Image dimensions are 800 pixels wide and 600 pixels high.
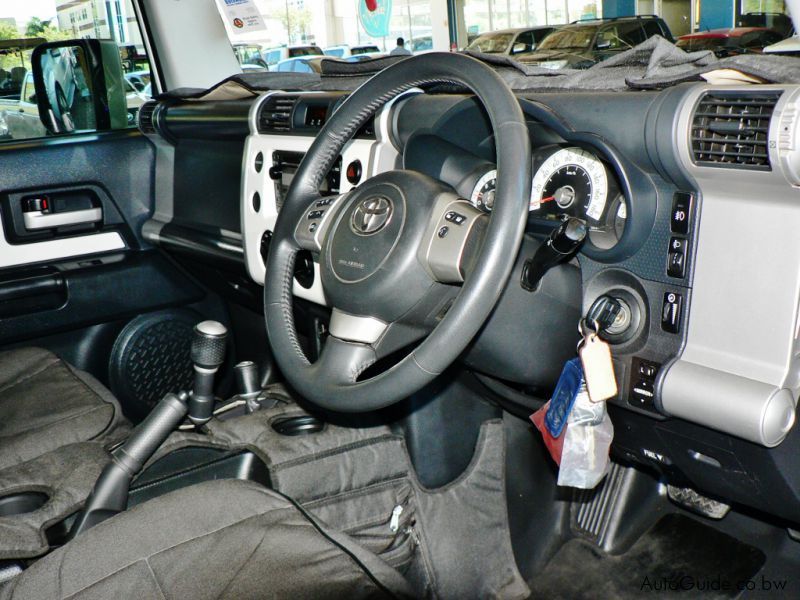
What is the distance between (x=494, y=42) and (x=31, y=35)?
1067 centimetres

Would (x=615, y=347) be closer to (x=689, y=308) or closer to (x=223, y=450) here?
(x=689, y=308)

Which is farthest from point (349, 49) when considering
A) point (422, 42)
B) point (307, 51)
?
point (422, 42)

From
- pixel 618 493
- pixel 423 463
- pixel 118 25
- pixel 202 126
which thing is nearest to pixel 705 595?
pixel 618 493

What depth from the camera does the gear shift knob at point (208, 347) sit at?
5.59ft

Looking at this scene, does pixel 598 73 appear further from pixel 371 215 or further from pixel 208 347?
pixel 208 347

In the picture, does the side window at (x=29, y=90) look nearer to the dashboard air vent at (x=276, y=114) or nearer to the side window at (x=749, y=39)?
the dashboard air vent at (x=276, y=114)

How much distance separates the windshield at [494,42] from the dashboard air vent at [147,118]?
996cm

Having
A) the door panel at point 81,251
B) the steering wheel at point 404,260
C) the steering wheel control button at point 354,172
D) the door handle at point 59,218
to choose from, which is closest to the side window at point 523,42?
the door panel at point 81,251

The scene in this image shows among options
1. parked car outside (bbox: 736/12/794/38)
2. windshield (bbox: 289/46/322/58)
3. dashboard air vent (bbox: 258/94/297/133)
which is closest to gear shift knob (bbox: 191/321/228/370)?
dashboard air vent (bbox: 258/94/297/133)

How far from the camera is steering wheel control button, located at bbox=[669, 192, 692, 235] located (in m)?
1.20

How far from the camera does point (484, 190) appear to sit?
56.4 inches

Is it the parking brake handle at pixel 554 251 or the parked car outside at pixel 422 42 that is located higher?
the parked car outside at pixel 422 42

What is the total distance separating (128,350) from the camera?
245cm

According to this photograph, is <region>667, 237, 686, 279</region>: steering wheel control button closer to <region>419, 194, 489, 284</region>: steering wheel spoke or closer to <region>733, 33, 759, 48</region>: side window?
<region>419, 194, 489, 284</region>: steering wheel spoke
